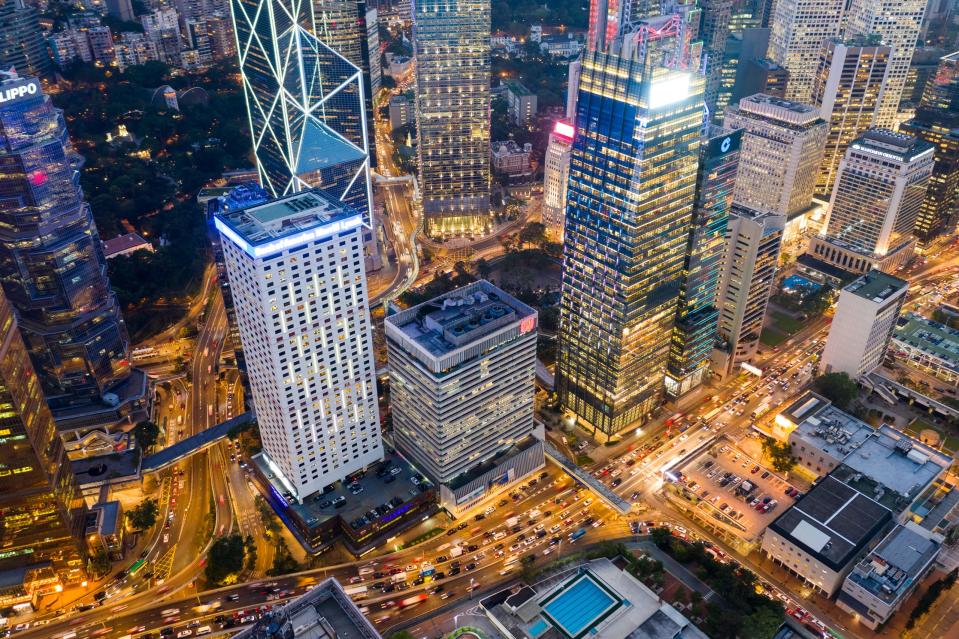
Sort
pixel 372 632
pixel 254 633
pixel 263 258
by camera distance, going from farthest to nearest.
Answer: pixel 263 258
pixel 372 632
pixel 254 633

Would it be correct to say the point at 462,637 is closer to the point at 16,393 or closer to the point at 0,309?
the point at 16,393

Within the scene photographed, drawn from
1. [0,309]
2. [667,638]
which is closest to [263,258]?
[0,309]

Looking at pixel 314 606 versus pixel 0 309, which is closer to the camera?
pixel 314 606

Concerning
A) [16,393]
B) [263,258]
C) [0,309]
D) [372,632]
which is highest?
[263,258]

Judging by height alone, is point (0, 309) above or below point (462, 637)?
above

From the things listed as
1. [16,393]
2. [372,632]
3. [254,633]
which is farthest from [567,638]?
[16,393]

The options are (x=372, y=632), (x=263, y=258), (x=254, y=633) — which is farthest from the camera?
(x=263, y=258)

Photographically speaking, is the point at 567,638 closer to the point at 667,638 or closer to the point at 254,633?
the point at 667,638
